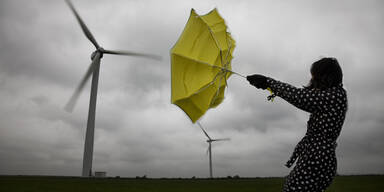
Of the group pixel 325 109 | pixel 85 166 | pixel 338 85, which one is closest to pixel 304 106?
pixel 325 109

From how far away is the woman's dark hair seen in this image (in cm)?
407

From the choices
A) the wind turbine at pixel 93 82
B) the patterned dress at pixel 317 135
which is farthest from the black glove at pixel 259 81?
the wind turbine at pixel 93 82

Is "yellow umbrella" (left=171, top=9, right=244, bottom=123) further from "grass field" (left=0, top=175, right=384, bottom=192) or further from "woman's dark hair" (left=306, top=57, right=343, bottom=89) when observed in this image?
"grass field" (left=0, top=175, right=384, bottom=192)

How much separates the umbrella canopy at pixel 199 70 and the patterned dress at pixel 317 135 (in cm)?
192

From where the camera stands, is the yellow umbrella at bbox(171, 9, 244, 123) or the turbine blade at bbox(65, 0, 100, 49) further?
the turbine blade at bbox(65, 0, 100, 49)

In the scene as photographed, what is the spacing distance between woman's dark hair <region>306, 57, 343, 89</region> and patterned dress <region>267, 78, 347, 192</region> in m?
0.13

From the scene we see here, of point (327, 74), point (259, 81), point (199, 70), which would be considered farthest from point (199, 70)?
point (327, 74)

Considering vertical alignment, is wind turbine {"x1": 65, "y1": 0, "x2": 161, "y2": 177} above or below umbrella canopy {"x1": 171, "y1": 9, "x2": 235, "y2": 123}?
above

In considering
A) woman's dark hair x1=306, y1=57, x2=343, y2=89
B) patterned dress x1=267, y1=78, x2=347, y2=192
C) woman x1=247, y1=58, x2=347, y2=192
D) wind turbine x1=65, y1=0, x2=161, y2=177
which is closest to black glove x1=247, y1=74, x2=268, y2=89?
woman x1=247, y1=58, x2=347, y2=192

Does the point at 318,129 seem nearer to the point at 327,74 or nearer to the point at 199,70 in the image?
the point at 327,74

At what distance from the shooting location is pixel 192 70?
5941 millimetres

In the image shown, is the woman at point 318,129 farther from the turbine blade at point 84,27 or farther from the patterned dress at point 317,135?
the turbine blade at point 84,27

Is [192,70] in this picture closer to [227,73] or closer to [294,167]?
[227,73]

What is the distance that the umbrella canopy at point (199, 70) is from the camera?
5.82 metres
